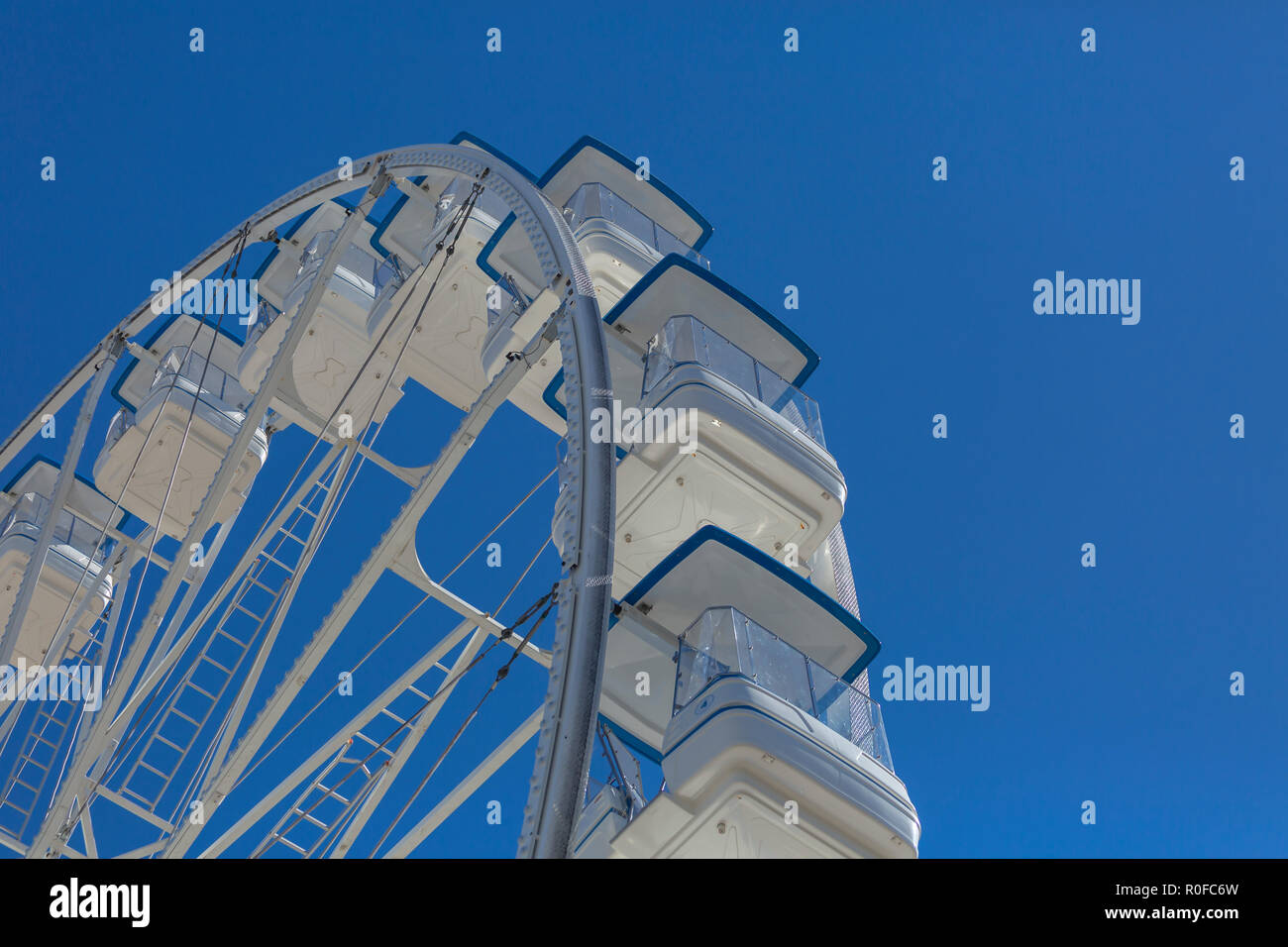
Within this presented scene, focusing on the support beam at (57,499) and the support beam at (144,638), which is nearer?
the support beam at (144,638)

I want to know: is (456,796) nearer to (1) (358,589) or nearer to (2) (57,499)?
(1) (358,589)

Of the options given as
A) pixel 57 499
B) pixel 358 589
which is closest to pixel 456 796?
pixel 358 589

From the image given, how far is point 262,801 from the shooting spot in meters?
11.8

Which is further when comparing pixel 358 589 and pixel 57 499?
pixel 57 499

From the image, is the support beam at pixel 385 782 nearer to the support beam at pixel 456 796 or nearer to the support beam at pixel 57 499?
the support beam at pixel 456 796

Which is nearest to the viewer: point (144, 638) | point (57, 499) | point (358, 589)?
point (358, 589)

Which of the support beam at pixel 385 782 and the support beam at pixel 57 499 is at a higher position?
the support beam at pixel 57 499

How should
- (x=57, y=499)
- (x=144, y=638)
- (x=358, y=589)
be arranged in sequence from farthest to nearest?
(x=57, y=499) < (x=144, y=638) < (x=358, y=589)

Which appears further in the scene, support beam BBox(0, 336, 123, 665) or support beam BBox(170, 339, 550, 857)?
support beam BBox(0, 336, 123, 665)

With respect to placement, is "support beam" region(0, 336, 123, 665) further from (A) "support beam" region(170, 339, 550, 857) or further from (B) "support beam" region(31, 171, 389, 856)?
(A) "support beam" region(170, 339, 550, 857)

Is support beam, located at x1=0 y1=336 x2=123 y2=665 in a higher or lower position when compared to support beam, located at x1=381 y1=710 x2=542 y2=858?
higher

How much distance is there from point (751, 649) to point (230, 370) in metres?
15.0
